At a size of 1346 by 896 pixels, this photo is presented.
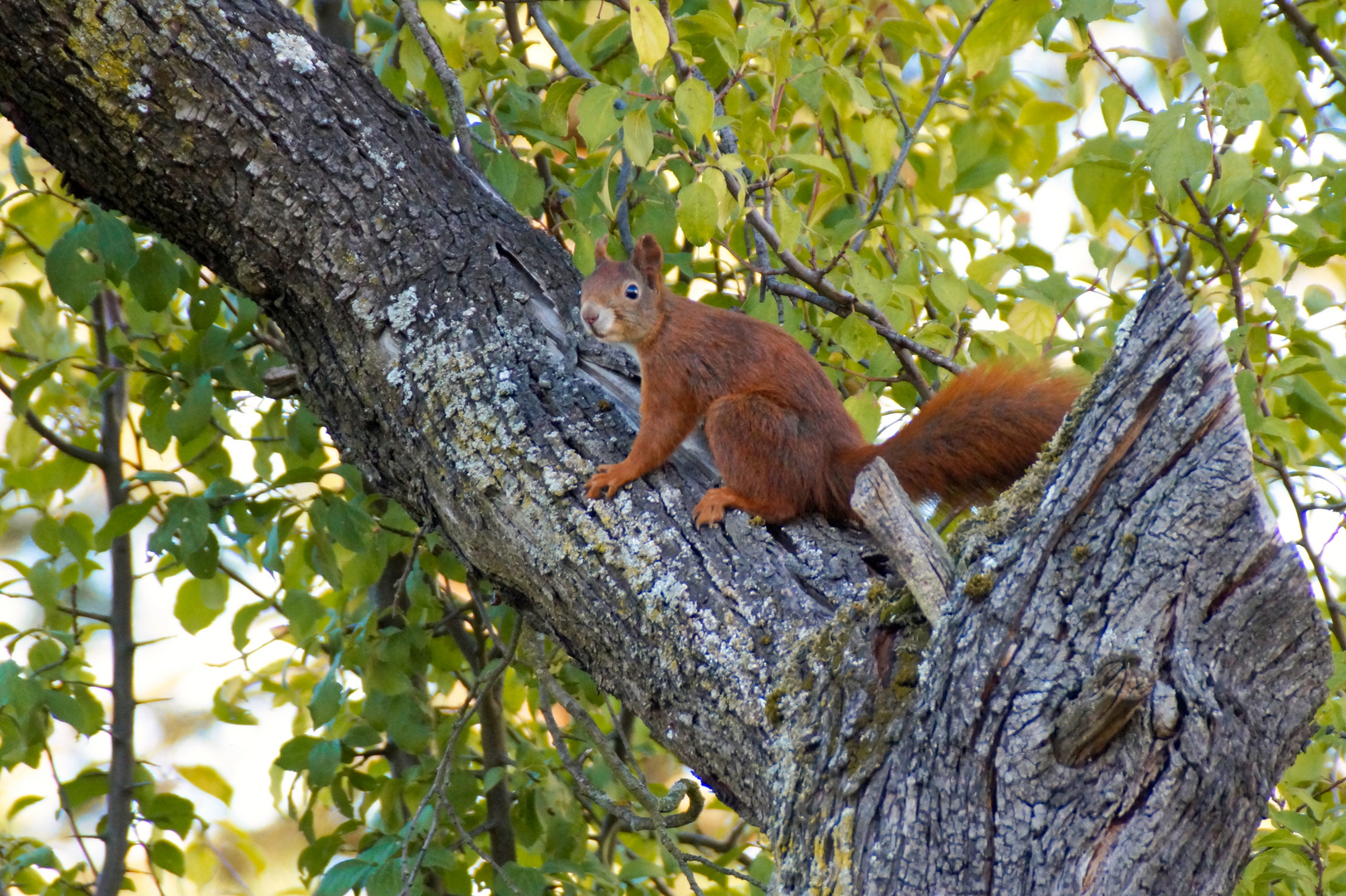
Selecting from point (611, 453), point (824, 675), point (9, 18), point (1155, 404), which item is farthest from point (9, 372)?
point (1155, 404)

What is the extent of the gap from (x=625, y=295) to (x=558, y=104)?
0.42 metres

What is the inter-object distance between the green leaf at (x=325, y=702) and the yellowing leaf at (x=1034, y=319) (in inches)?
61.9

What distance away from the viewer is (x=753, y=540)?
166 cm

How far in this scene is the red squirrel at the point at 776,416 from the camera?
194cm

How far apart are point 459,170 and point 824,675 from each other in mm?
1329

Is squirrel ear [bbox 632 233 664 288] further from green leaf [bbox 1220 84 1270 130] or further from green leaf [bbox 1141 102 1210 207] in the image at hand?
green leaf [bbox 1220 84 1270 130]

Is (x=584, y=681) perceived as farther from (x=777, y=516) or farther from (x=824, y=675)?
(x=824, y=675)

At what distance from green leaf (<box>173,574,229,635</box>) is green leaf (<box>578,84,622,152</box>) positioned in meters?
1.53

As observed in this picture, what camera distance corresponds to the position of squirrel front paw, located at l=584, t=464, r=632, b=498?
68.4 inches

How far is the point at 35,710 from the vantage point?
7.96 feet

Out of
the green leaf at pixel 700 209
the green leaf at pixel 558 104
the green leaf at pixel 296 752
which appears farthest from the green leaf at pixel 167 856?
the green leaf at pixel 700 209

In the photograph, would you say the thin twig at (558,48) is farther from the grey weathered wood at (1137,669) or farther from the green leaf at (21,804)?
the green leaf at (21,804)

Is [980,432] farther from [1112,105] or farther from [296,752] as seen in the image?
[296,752]

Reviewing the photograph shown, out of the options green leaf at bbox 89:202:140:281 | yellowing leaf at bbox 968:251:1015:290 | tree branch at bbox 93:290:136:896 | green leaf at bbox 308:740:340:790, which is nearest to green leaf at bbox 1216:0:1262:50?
yellowing leaf at bbox 968:251:1015:290
